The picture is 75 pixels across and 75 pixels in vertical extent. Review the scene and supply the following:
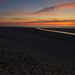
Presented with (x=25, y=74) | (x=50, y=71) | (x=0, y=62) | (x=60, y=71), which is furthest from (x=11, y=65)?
(x=60, y=71)

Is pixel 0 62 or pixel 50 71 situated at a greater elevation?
pixel 0 62

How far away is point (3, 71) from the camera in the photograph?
689 centimetres

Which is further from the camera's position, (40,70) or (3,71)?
(40,70)

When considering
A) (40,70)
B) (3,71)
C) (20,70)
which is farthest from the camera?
(40,70)

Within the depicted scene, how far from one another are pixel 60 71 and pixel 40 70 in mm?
1530

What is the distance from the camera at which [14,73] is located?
6.95 metres

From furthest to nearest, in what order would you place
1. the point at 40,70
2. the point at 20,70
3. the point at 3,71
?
the point at 40,70
the point at 20,70
the point at 3,71

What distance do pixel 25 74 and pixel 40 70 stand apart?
4.37ft

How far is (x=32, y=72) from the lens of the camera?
751 centimetres

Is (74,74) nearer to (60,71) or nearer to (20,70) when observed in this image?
(60,71)

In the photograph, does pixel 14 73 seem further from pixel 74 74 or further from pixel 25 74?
pixel 74 74

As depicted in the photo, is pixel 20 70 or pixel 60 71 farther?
pixel 60 71

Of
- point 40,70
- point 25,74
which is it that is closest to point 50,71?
point 40,70

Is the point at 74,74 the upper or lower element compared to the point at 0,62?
lower
